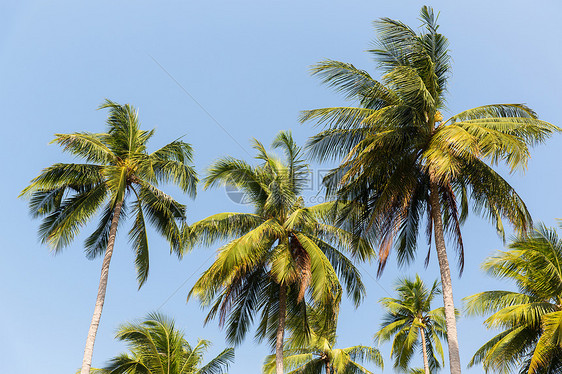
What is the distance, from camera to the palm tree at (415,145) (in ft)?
44.5

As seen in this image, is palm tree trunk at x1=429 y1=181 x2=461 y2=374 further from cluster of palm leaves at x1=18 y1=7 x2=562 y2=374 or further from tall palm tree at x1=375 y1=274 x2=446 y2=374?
tall palm tree at x1=375 y1=274 x2=446 y2=374

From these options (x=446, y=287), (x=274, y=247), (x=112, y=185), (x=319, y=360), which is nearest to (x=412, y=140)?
(x=446, y=287)

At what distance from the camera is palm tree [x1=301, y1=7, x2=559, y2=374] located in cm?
1355

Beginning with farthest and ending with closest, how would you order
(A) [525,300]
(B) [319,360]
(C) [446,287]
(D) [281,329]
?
(B) [319,360] → (A) [525,300] → (D) [281,329] → (C) [446,287]

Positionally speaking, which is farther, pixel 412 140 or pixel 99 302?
pixel 99 302

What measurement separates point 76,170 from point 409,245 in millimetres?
11806

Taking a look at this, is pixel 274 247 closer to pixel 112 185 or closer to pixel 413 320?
pixel 112 185

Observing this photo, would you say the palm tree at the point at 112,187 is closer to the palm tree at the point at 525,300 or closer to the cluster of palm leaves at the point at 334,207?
the cluster of palm leaves at the point at 334,207

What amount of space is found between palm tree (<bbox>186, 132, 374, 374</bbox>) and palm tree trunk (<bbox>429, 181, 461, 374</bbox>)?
396cm

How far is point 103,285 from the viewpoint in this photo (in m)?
17.4

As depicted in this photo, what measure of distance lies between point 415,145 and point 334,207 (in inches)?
128

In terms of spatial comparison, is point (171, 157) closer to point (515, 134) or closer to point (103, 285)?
point (103, 285)

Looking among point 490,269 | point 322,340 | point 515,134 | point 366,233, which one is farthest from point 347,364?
point 515,134

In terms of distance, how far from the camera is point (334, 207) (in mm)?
16281
